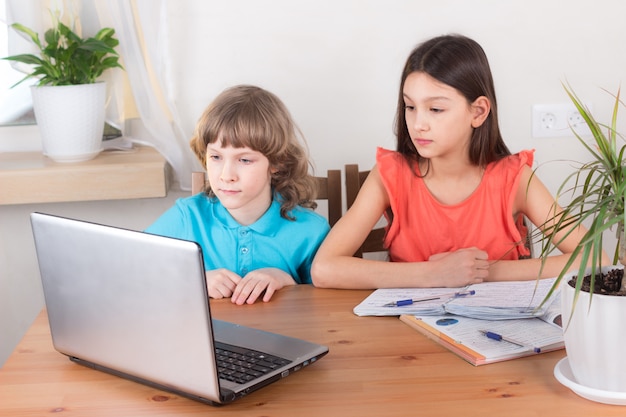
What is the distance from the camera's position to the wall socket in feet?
7.83

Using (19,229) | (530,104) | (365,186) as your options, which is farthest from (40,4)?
(530,104)

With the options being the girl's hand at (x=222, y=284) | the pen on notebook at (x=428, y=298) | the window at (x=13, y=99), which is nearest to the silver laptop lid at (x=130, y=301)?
the girl's hand at (x=222, y=284)

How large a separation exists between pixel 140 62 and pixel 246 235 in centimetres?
69

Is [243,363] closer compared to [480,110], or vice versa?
[243,363]

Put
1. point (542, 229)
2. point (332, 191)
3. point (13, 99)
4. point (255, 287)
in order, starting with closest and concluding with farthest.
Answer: point (255, 287) → point (542, 229) → point (332, 191) → point (13, 99)

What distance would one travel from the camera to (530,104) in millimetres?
2393

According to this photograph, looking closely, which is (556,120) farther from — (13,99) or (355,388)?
(13,99)

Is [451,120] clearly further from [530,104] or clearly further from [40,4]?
[40,4]

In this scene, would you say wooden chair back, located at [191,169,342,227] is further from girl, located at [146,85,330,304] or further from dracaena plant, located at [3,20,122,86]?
dracaena plant, located at [3,20,122,86]

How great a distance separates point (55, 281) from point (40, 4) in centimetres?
125

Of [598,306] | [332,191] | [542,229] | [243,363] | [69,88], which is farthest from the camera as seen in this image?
[69,88]

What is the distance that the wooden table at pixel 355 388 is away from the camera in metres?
1.10

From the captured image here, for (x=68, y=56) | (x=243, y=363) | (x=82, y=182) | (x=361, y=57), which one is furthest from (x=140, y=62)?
(x=243, y=363)

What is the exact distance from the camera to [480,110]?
182 centimetres
